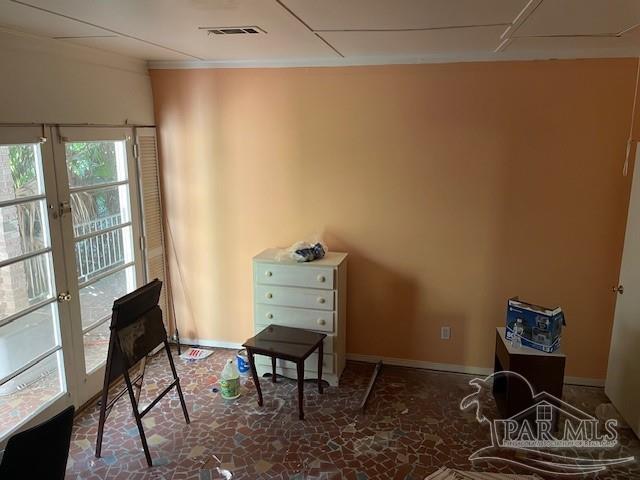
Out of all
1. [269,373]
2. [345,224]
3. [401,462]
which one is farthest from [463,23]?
[269,373]

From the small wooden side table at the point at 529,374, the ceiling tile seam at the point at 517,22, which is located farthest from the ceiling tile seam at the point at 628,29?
the small wooden side table at the point at 529,374

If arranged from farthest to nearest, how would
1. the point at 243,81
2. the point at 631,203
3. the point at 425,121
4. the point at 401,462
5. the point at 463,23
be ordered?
the point at 243,81 → the point at 425,121 → the point at 631,203 → the point at 401,462 → the point at 463,23

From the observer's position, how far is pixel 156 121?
4211 mm

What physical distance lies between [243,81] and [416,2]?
2.18m

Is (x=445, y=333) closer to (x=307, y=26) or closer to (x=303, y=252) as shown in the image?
(x=303, y=252)

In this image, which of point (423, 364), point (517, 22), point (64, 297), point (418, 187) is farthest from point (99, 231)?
point (517, 22)

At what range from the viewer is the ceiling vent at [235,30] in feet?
8.82

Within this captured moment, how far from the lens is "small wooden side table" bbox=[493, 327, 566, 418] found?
3029 mm

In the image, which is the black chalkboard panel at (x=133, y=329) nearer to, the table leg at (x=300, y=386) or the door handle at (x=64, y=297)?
the door handle at (x=64, y=297)

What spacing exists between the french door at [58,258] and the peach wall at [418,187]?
64 centimetres

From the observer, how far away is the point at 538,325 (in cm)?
309

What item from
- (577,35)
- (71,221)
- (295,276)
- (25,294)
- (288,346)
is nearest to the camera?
(577,35)

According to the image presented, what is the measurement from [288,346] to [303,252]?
29.6 inches

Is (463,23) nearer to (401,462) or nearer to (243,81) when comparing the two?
(243,81)
